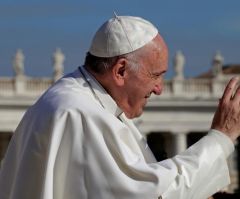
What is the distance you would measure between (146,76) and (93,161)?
428 millimetres

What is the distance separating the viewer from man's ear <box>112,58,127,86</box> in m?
4.03

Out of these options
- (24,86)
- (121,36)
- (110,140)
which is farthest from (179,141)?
(110,140)

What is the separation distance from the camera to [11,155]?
4.05 m

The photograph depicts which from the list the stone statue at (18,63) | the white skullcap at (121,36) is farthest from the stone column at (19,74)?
the white skullcap at (121,36)

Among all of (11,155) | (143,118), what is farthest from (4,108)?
(11,155)

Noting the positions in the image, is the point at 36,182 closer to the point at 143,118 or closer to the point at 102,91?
the point at 102,91

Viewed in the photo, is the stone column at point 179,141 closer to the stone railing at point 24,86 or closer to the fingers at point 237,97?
the stone railing at point 24,86

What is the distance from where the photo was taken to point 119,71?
13.2 feet

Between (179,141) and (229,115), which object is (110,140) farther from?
(179,141)

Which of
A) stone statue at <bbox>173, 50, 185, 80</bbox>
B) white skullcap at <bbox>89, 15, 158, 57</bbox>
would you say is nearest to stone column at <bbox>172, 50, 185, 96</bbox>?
stone statue at <bbox>173, 50, 185, 80</bbox>

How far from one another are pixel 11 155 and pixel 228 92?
0.83 metres

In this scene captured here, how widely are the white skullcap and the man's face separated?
0.16ft

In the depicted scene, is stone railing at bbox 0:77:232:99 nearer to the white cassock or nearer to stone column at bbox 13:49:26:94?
stone column at bbox 13:49:26:94

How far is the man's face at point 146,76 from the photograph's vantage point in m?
4.05
